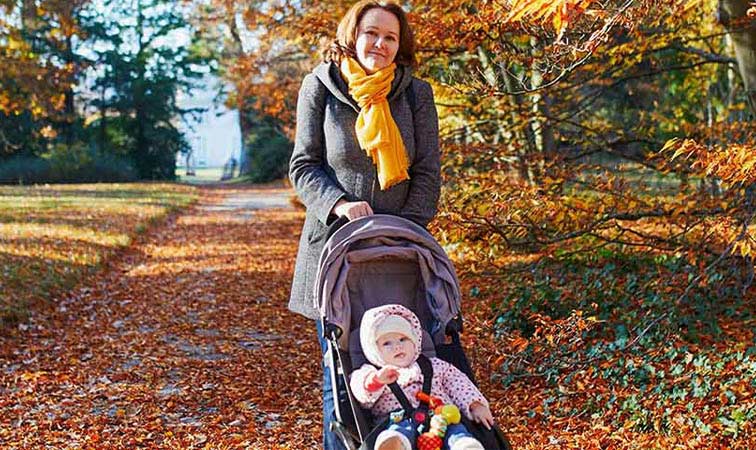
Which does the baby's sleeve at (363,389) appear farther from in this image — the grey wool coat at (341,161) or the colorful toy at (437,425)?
the grey wool coat at (341,161)

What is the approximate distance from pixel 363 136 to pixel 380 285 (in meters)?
0.64

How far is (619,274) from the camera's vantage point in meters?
8.21

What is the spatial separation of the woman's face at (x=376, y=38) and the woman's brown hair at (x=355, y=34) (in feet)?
0.10

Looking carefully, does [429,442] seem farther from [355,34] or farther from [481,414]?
[355,34]

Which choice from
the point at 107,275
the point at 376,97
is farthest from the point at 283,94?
the point at 376,97

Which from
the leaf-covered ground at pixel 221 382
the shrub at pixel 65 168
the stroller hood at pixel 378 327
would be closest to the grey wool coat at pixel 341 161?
the stroller hood at pixel 378 327

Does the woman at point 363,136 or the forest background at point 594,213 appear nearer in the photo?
the woman at point 363,136

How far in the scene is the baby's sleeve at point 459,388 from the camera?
11.3ft

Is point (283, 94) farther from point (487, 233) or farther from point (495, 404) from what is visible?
point (495, 404)

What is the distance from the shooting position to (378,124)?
3.65 metres

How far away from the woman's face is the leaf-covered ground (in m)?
2.40

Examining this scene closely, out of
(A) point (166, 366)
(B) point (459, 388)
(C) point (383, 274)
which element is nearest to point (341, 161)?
(C) point (383, 274)

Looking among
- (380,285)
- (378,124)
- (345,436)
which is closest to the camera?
(345,436)

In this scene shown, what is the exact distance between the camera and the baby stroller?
11.8ft
